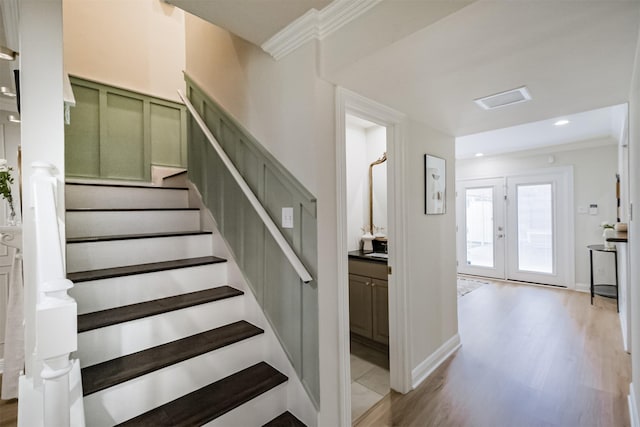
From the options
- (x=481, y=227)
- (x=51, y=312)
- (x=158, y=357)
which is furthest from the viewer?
(x=481, y=227)

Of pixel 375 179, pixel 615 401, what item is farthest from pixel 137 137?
pixel 615 401

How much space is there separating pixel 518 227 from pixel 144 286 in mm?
6043

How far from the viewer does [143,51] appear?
11.1ft

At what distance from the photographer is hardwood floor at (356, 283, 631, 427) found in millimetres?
1953

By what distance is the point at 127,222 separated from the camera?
244 centimetres

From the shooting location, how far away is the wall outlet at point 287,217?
175 cm

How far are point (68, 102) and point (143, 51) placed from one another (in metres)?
2.35

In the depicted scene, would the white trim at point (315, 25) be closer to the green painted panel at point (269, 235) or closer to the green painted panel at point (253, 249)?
the green painted panel at point (269, 235)

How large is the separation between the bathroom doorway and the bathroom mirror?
0.67 meters

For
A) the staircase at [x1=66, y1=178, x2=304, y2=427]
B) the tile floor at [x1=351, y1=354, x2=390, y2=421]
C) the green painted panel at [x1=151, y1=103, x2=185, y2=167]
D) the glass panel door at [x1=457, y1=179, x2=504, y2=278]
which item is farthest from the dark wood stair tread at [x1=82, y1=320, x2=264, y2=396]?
the glass panel door at [x1=457, y1=179, x2=504, y2=278]

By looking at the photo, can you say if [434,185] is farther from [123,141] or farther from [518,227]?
[518,227]

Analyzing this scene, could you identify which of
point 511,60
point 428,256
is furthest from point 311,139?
point 428,256

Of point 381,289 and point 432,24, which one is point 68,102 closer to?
point 432,24

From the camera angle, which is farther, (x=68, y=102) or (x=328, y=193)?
(x=328, y=193)
